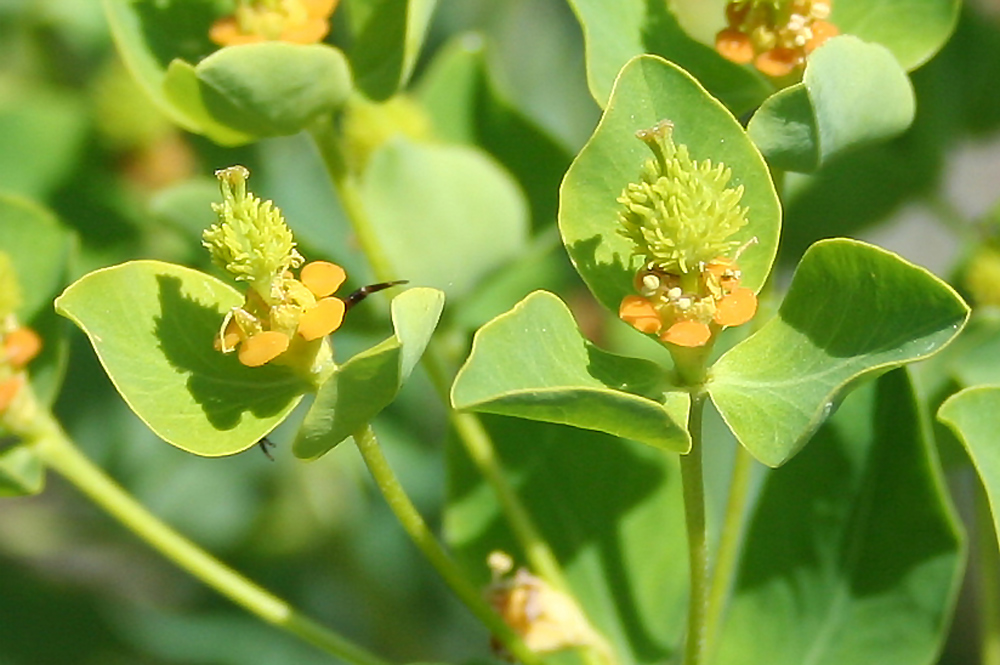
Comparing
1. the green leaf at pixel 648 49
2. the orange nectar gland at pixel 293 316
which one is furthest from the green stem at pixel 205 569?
the green leaf at pixel 648 49

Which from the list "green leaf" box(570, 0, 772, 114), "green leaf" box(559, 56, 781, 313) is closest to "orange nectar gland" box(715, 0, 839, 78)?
"green leaf" box(570, 0, 772, 114)

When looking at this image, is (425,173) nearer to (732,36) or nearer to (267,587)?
(732,36)

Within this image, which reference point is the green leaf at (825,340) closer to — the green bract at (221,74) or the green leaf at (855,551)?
the green leaf at (855,551)

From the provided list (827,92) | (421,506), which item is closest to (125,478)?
(421,506)

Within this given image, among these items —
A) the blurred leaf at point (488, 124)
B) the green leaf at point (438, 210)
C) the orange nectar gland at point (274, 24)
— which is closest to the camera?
the orange nectar gland at point (274, 24)

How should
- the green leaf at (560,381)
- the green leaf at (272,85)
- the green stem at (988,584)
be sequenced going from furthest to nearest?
the green stem at (988,584), the green leaf at (272,85), the green leaf at (560,381)

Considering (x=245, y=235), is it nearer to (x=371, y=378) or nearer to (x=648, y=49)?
(x=371, y=378)
